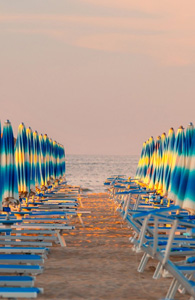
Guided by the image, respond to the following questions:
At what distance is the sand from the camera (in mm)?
6327

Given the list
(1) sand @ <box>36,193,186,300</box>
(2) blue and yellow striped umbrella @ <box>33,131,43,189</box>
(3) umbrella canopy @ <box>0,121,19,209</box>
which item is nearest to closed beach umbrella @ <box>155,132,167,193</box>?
(2) blue and yellow striped umbrella @ <box>33,131,43,189</box>

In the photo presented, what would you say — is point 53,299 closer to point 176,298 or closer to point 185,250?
point 176,298

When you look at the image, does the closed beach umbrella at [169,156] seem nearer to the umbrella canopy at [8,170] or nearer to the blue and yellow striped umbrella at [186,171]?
the blue and yellow striped umbrella at [186,171]

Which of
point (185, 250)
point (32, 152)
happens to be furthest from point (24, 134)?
point (185, 250)

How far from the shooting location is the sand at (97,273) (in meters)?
6.33

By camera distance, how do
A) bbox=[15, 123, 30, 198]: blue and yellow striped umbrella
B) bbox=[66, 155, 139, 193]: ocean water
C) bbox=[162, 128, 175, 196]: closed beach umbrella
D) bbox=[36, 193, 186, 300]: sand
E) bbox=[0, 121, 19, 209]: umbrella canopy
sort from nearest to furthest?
bbox=[36, 193, 186, 300]: sand → bbox=[0, 121, 19, 209]: umbrella canopy → bbox=[15, 123, 30, 198]: blue and yellow striped umbrella → bbox=[162, 128, 175, 196]: closed beach umbrella → bbox=[66, 155, 139, 193]: ocean water

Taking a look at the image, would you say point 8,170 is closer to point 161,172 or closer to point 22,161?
point 22,161

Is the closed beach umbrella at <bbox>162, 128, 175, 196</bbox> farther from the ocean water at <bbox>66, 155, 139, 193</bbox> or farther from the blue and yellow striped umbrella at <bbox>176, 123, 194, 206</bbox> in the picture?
the ocean water at <bbox>66, 155, 139, 193</bbox>

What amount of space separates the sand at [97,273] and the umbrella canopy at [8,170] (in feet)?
4.35

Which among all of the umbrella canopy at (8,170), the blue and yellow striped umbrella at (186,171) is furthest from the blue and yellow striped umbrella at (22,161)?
the blue and yellow striped umbrella at (186,171)

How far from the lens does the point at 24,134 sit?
1386cm

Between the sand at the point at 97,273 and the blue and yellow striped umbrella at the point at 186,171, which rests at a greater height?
the blue and yellow striped umbrella at the point at 186,171

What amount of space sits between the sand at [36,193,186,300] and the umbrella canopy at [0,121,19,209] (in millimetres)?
1326

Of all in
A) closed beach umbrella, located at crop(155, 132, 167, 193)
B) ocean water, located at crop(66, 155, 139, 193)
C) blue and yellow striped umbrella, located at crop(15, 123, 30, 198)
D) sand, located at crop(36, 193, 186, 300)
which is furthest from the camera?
ocean water, located at crop(66, 155, 139, 193)
